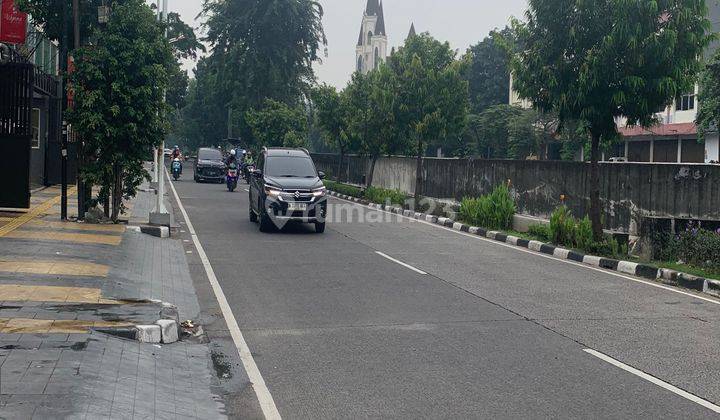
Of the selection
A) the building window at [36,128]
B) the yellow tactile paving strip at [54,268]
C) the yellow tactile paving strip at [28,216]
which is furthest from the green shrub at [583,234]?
the building window at [36,128]

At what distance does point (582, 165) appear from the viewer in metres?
20.8

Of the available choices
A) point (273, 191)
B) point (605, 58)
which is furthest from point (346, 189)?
point (605, 58)

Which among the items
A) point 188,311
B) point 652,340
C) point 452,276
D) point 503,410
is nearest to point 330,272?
point 452,276

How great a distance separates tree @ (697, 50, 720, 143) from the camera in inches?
1547

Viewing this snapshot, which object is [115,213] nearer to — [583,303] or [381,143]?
[583,303]

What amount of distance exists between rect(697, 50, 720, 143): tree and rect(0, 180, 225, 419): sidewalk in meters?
33.0

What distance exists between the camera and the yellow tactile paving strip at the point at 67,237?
49.5ft

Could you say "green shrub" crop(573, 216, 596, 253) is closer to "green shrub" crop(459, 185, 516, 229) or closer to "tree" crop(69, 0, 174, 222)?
"green shrub" crop(459, 185, 516, 229)

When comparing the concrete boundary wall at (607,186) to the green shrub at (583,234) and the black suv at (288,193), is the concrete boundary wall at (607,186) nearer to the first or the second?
the green shrub at (583,234)

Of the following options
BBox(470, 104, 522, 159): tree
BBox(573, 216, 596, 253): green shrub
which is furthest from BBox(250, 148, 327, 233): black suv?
BBox(470, 104, 522, 159): tree

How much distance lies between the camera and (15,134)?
61.2ft

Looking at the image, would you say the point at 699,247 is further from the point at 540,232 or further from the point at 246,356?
the point at 246,356

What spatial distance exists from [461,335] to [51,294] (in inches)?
196

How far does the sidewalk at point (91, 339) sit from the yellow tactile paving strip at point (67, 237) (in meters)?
0.12
